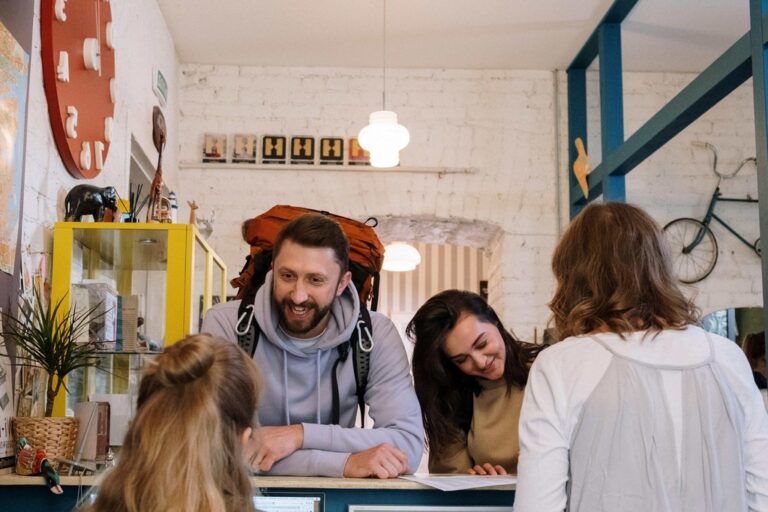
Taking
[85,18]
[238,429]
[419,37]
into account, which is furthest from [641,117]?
[238,429]

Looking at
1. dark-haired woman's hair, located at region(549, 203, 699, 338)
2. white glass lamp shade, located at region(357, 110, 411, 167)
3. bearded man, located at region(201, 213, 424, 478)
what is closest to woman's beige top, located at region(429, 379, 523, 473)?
bearded man, located at region(201, 213, 424, 478)

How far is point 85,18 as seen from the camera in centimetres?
384

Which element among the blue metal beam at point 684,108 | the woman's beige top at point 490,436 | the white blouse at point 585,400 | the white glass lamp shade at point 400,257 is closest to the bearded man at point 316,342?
the woman's beige top at point 490,436

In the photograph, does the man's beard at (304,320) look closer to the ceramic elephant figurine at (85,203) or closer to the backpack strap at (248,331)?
the backpack strap at (248,331)

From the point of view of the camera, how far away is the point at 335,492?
2.39 m

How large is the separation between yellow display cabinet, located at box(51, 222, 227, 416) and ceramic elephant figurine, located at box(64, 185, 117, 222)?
11 centimetres

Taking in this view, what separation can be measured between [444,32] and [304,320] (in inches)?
154

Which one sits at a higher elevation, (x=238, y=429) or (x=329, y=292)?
(x=329, y=292)

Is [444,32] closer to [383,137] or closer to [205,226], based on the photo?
[383,137]

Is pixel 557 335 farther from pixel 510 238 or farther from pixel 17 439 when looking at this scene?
pixel 510 238

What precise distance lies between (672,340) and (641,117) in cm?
525

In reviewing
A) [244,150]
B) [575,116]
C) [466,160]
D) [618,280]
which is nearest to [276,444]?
[618,280]

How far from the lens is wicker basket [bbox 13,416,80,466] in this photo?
8.77 feet

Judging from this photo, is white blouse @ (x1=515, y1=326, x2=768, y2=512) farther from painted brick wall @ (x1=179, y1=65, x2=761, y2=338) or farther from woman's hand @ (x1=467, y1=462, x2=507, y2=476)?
painted brick wall @ (x1=179, y1=65, x2=761, y2=338)
